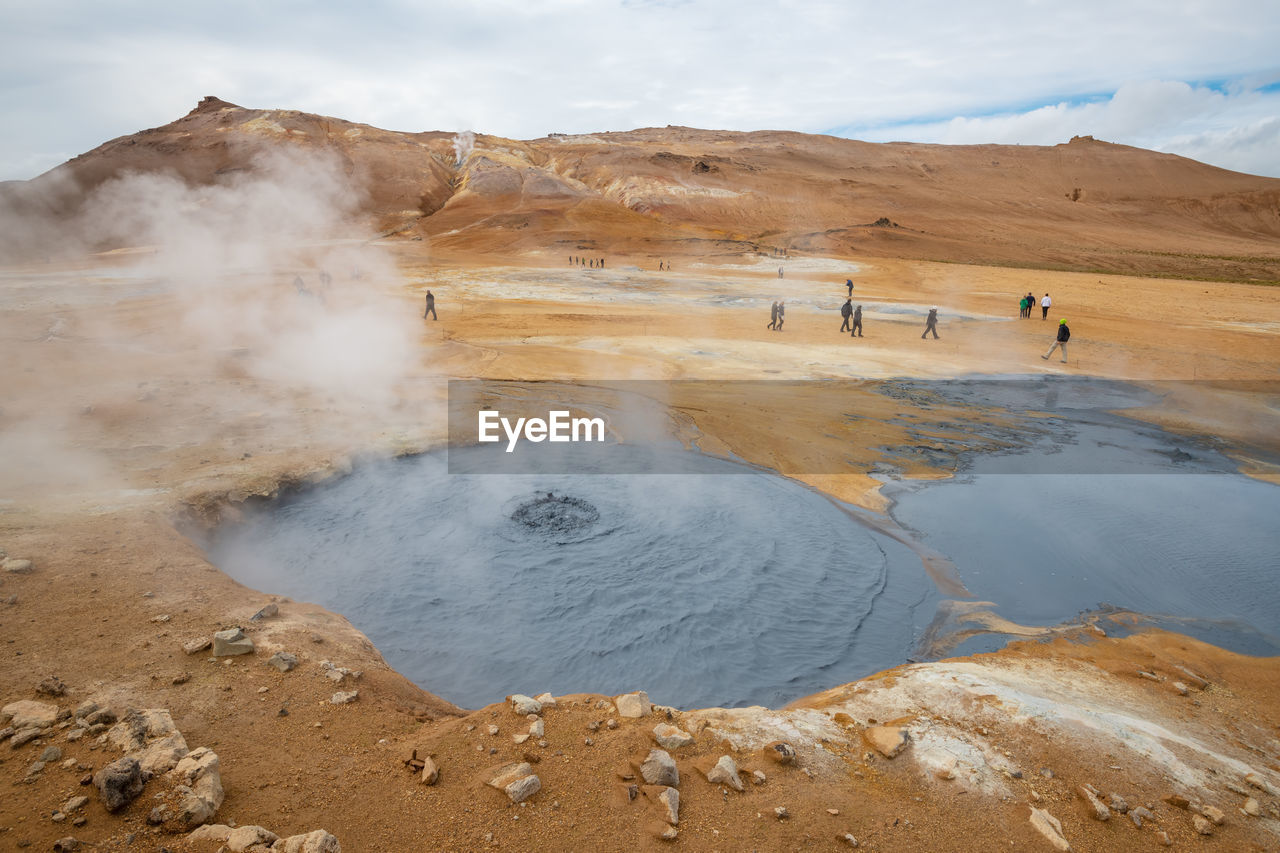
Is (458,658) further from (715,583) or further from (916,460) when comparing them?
(916,460)

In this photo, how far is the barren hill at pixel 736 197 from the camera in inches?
1709

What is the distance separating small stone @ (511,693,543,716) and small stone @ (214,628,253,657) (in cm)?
184

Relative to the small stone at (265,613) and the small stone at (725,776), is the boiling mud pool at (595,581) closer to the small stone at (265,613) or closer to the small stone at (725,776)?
the small stone at (265,613)

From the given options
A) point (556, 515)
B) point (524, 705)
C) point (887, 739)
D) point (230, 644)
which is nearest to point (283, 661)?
point (230, 644)

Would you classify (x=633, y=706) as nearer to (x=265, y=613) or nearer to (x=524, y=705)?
(x=524, y=705)

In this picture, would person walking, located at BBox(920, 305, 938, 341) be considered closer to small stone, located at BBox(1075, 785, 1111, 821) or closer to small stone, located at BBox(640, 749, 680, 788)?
small stone, located at BBox(1075, 785, 1111, 821)

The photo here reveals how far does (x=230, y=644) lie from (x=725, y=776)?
3273mm

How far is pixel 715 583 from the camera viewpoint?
6797mm

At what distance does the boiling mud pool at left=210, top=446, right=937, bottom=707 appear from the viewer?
559 cm

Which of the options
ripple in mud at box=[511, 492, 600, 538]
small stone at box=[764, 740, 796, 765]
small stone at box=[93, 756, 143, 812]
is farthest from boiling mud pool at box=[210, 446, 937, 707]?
small stone at box=[93, 756, 143, 812]

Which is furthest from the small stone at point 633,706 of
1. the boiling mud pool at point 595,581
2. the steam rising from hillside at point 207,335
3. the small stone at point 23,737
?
the steam rising from hillside at point 207,335

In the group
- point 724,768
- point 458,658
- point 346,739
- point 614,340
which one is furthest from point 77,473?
point 614,340

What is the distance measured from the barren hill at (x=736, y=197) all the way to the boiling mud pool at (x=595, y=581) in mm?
35316

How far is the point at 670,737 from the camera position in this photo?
154 inches
